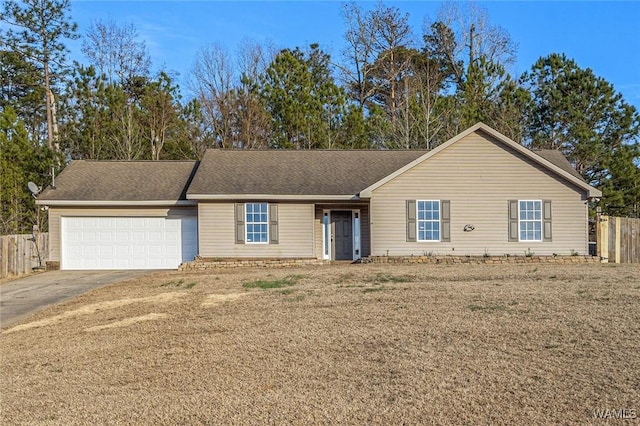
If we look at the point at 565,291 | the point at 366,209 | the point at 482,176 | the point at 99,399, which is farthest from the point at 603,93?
the point at 99,399

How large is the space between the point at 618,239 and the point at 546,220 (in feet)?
10.1

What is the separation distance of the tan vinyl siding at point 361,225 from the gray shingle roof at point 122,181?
15.4 feet

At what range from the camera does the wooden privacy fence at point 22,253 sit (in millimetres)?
17617

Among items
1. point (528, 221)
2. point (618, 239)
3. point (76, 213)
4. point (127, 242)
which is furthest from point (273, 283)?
point (618, 239)

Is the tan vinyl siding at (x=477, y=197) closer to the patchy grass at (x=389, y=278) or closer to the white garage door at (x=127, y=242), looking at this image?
the patchy grass at (x=389, y=278)

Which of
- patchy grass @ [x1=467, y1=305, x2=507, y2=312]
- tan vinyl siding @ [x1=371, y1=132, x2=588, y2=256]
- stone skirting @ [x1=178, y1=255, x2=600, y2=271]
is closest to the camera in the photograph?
patchy grass @ [x1=467, y1=305, x2=507, y2=312]

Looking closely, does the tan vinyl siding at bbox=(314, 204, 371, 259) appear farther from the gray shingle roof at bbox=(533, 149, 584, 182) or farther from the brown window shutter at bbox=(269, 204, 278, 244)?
the gray shingle roof at bbox=(533, 149, 584, 182)

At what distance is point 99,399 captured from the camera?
566 centimetres

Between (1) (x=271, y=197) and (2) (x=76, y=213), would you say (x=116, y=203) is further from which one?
(1) (x=271, y=197)

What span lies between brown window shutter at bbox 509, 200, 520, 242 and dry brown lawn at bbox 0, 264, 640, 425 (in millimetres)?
7289

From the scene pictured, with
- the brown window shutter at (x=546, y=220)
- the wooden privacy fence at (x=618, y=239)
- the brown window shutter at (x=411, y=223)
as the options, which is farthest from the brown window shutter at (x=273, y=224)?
the wooden privacy fence at (x=618, y=239)

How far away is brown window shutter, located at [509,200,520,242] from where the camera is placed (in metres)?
19.2

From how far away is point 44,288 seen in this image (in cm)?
1512

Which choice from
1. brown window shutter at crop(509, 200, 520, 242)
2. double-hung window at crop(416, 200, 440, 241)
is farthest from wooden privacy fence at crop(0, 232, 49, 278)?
brown window shutter at crop(509, 200, 520, 242)
